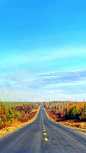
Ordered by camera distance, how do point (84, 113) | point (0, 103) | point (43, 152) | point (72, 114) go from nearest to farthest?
point (43, 152)
point (84, 113)
point (72, 114)
point (0, 103)

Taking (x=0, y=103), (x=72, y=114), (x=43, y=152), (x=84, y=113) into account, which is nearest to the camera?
(x=43, y=152)

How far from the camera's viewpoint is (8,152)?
331 inches

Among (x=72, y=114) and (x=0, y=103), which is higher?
(x=0, y=103)

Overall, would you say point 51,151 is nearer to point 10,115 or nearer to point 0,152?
point 0,152

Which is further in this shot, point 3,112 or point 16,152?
point 3,112

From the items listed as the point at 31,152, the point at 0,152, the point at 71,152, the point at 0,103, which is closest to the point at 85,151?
the point at 71,152

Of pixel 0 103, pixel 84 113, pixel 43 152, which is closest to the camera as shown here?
pixel 43 152

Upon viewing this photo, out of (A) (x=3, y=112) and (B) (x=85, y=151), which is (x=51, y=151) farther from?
(A) (x=3, y=112)

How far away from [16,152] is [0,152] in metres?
0.88

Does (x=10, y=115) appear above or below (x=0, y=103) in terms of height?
below

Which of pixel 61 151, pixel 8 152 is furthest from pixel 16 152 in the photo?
pixel 61 151

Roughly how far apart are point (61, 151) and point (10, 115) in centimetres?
7064

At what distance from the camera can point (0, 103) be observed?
3177 inches

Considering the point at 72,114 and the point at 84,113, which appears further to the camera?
the point at 72,114
